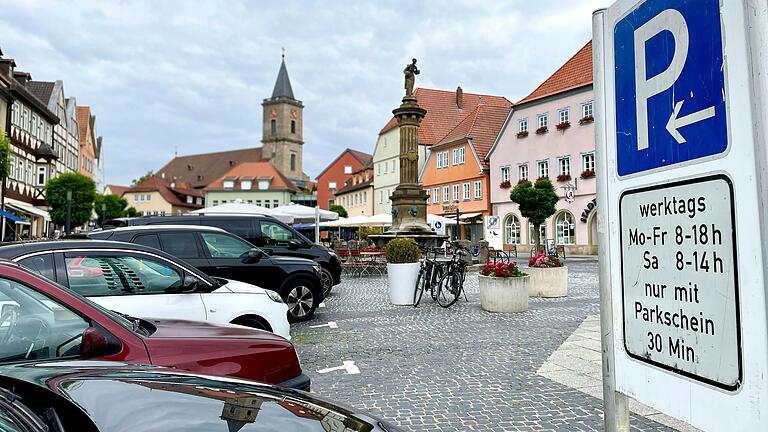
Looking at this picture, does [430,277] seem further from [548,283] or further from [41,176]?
[41,176]

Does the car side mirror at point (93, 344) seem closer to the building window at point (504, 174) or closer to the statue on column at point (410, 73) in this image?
the statue on column at point (410, 73)

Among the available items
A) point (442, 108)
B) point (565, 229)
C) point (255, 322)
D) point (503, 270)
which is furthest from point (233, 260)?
point (442, 108)

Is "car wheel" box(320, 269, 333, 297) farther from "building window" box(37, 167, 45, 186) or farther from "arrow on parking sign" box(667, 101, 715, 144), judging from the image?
"building window" box(37, 167, 45, 186)

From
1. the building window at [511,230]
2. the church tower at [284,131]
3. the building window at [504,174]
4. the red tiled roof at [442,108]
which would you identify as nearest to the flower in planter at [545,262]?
the building window at [511,230]

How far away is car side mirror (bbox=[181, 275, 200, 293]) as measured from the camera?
5863mm

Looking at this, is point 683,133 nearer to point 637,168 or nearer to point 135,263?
point 637,168

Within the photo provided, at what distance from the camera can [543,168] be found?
3722 cm

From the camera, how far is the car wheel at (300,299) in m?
→ 9.67

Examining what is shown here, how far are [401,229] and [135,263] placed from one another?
14697 millimetres

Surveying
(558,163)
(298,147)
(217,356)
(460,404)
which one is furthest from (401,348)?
(298,147)

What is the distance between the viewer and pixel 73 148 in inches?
2207

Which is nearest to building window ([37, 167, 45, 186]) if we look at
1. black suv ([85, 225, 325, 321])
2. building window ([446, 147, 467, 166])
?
building window ([446, 147, 467, 166])

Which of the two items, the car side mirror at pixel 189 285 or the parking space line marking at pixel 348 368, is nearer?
the car side mirror at pixel 189 285

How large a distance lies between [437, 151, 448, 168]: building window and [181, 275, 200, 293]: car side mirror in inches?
1680
